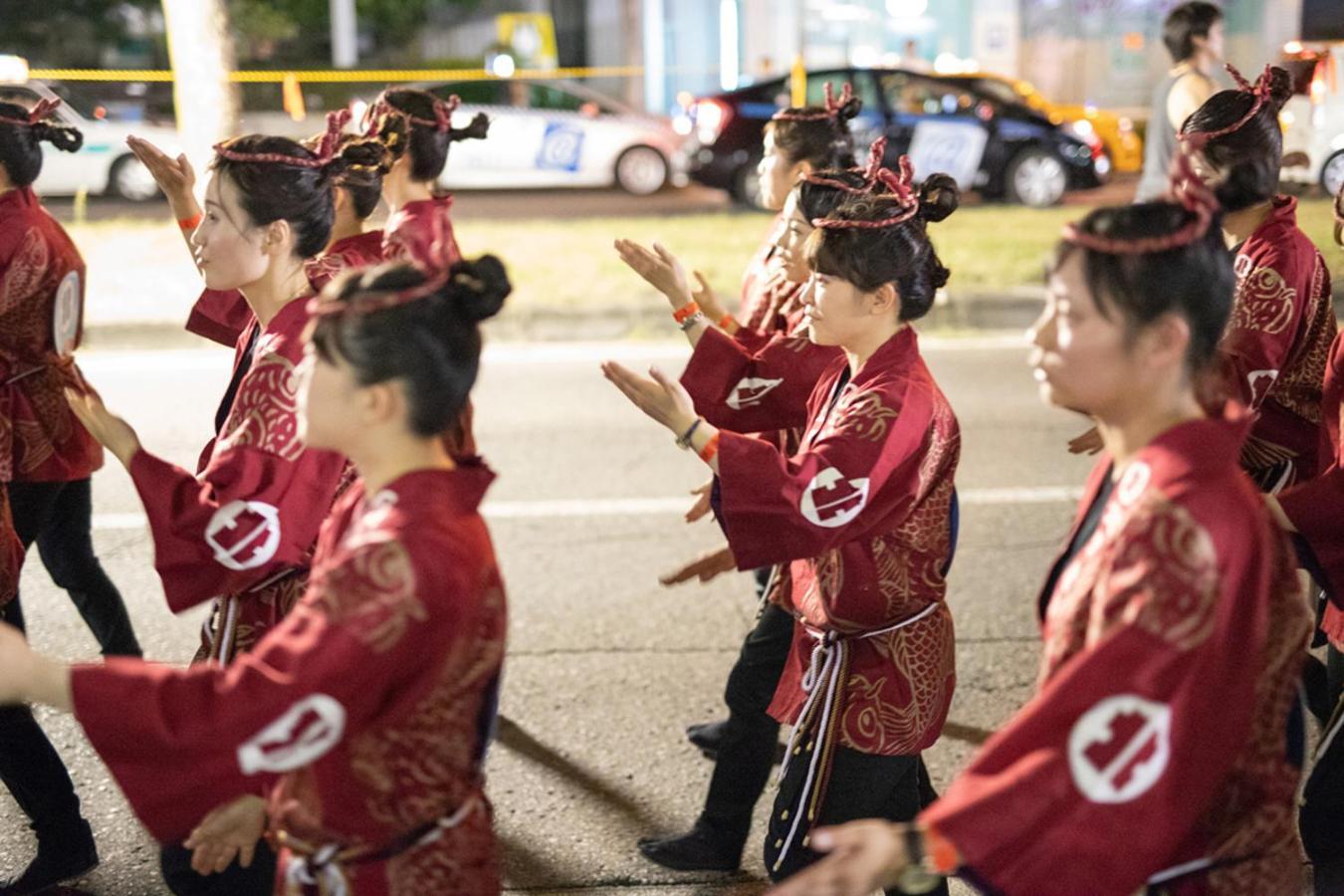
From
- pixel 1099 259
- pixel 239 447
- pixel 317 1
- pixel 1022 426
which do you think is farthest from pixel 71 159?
pixel 1099 259

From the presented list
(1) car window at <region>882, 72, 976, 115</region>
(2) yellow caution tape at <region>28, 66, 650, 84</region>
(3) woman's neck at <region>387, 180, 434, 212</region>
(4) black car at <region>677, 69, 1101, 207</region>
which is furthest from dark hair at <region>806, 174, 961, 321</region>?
(2) yellow caution tape at <region>28, 66, 650, 84</region>

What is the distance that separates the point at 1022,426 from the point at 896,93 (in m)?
7.76

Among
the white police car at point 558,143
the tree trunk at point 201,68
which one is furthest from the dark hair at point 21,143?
the white police car at point 558,143

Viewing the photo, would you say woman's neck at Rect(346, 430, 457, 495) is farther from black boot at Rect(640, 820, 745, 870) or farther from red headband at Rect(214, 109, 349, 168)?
black boot at Rect(640, 820, 745, 870)

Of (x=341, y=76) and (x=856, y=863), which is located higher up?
(x=341, y=76)

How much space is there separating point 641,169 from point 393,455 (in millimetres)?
15393

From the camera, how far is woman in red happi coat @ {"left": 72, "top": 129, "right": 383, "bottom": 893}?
276 cm

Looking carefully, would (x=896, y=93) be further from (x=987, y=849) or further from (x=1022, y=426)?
(x=987, y=849)

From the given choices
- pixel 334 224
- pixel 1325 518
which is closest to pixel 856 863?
pixel 1325 518

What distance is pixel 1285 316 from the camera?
12.5 feet

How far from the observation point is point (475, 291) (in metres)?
2.22

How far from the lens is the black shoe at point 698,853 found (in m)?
3.78

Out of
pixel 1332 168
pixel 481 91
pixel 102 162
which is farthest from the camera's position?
pixel 481 91

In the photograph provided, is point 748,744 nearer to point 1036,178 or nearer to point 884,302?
point 884,302
